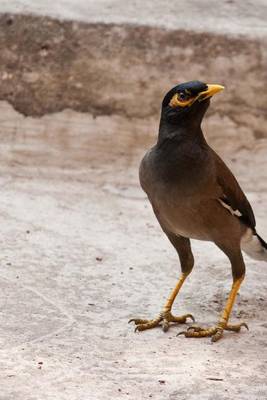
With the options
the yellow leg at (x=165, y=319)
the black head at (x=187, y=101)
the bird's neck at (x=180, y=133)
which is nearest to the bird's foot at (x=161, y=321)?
the yellow leg at (x=165, y=319)

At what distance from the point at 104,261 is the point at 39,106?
1.75 metres

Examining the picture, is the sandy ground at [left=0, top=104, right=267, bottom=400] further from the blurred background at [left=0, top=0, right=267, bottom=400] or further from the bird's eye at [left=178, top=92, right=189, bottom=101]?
the bird's eye at [left=178, top=92, right=189, bottom=101]

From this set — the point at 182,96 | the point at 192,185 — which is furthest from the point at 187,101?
the point at 192,185

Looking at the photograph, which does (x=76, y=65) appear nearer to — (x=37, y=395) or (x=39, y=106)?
(x=39, y=106)

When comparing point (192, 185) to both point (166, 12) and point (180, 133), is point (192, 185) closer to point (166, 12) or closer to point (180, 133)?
point (180, 133)

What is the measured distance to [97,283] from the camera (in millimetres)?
4938

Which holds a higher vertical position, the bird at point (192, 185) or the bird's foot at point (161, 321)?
the bird at point (192, 185)

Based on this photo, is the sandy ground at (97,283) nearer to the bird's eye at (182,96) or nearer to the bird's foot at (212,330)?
the bird's foot at (212,330)

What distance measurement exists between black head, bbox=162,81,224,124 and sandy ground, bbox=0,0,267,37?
2.48 meters

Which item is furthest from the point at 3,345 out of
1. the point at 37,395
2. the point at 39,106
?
the point at 39,106

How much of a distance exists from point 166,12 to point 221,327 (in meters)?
3.20

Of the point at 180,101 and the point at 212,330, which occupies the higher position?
the point at 180,101

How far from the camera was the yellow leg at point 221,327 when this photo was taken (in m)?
4.32

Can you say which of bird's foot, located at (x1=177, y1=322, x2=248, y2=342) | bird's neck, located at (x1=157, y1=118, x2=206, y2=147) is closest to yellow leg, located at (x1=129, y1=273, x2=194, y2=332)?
bird's foot, located at (x1=177, y1=322, x2=248, y2=342)
